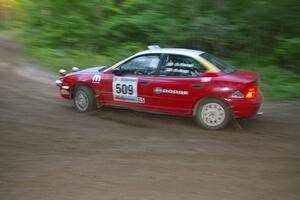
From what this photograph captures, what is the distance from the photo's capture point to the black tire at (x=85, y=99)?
35.5 feet

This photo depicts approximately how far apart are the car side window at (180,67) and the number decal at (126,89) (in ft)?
2.15

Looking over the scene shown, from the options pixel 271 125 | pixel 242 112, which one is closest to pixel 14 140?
pixel 242 112

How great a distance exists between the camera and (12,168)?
23.1 ft

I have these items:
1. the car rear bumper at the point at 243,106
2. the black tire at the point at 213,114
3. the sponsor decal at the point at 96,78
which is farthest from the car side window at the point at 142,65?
the car rear bumper at the point at 243,106

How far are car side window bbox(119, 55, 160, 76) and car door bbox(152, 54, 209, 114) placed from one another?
0.17m

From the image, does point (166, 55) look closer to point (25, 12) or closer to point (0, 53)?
point (0, 53)

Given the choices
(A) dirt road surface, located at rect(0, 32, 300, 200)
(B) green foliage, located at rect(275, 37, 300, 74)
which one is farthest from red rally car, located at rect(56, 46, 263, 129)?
(B) green foliage, located at rect(275, 37, 300, 74)

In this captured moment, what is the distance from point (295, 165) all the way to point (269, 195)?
4.97ft

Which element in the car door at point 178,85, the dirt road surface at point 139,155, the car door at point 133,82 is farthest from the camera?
the car door at point 133,82

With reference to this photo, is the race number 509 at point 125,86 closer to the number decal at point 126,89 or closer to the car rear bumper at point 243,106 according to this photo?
the number decal at point 126,89

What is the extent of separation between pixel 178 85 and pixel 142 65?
0.98 meters

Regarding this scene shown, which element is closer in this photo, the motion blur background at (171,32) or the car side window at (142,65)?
the car side window at (142,65)

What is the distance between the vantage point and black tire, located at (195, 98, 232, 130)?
371 inches

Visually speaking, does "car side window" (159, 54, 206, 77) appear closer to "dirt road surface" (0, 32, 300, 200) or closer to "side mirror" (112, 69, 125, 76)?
"side mirror" (112, 69, 125, 76)
